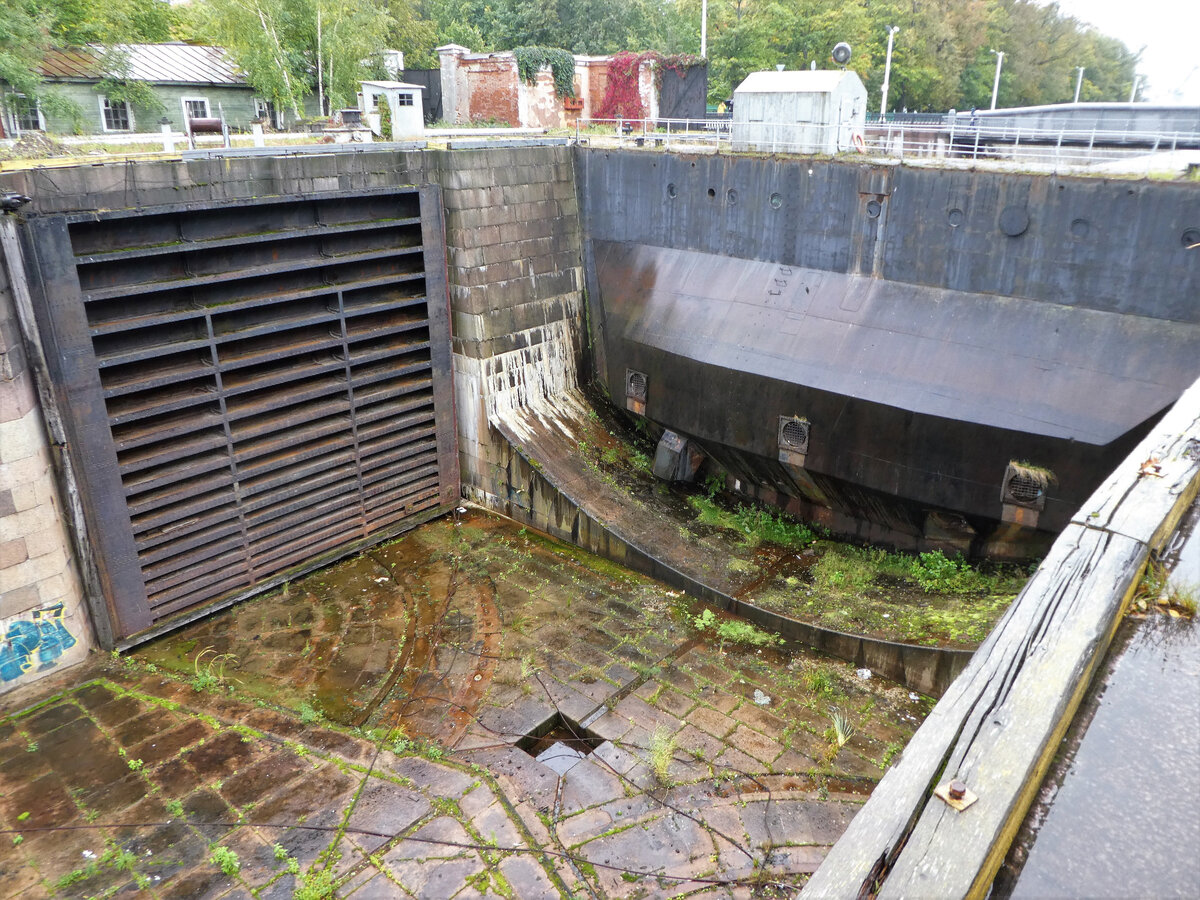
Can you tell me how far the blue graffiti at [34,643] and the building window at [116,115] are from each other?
18331 mm

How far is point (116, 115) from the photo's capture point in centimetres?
2348

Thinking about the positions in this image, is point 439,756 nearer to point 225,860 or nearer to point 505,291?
point 225,860

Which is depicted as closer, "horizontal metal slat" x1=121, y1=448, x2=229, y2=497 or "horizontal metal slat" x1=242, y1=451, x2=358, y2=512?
"horizontal metal slat" x1=121, y1=448, x2=229, y2=497

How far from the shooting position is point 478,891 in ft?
24.5

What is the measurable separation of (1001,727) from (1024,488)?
31.6ft

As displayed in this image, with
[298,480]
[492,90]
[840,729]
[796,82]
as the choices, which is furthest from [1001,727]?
[492,90]

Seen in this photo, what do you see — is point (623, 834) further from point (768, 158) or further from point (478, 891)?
point (768, 158)

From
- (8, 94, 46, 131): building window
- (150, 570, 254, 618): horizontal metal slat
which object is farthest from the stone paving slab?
(8, 94, 46, 131): building window

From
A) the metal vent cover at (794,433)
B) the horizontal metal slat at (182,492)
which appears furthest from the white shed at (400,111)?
the metal vent cover at (794,433)

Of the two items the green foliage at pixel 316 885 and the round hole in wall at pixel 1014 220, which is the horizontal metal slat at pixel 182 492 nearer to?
the green foliage at pixel 316 885

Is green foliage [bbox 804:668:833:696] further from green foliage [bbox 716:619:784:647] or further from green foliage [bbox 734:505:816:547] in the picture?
green foliage [bbox 734:505:816:547]

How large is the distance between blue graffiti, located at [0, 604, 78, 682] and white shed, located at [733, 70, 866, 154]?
1319 cm

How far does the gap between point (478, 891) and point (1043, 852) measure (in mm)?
6369

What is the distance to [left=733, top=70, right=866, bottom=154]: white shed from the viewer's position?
14.6 m
